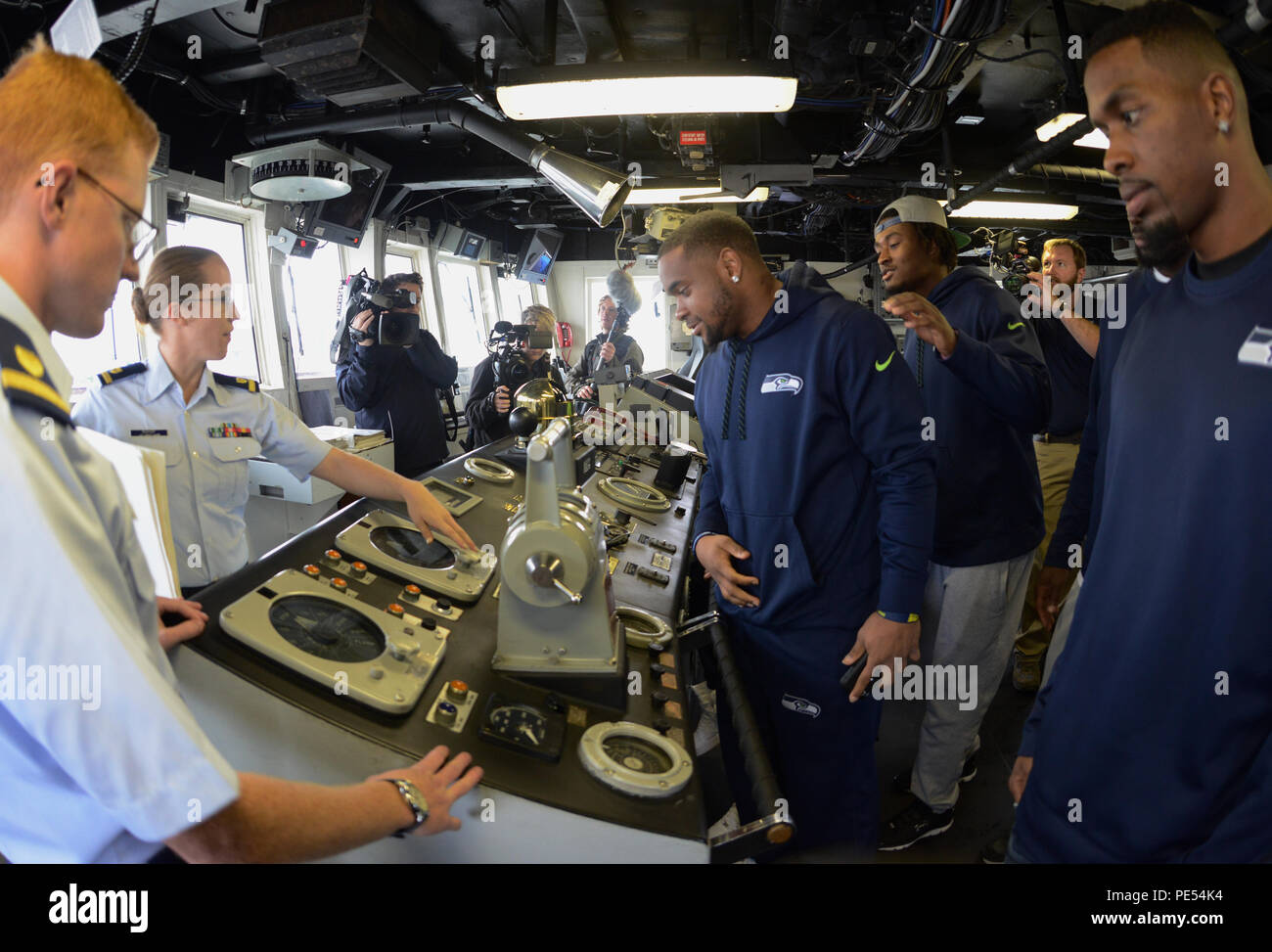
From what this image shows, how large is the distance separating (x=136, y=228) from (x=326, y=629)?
2.14 feet

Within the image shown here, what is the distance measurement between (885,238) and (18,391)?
2356 mm

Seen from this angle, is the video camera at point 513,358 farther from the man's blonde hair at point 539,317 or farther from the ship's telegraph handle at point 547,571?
the ship's telegraph handle at point 547,571

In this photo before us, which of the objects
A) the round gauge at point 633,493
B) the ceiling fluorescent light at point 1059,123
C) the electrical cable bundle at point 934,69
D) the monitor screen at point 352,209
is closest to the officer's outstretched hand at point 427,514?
the round gauge at point 633,493

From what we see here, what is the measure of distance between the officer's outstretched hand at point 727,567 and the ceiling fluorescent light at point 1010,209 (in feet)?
20.6

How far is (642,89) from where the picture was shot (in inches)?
125

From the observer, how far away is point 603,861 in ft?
2.98

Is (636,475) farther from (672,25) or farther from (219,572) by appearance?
(672,25)

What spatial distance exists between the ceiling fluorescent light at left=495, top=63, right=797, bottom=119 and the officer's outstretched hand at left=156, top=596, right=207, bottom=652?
2815mm

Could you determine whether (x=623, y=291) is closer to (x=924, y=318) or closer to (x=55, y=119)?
(x=924, y=318)

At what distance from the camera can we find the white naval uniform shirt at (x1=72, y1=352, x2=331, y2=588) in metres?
1.88

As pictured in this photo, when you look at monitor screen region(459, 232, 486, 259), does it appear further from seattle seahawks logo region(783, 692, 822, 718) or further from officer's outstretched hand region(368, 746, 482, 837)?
officer's outstretched hand region(368, 746, 482, 837)

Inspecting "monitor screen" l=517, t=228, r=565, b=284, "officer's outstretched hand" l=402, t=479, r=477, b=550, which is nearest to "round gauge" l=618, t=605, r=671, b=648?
"officer's outstretched hand" l=402, t=479, r=477, b=550

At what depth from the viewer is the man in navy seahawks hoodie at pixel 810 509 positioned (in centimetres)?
157
